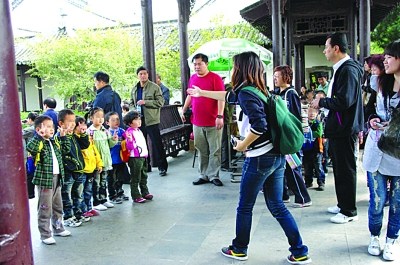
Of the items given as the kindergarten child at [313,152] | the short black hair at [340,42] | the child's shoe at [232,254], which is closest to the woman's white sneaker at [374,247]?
the child's shoe at [232,254]

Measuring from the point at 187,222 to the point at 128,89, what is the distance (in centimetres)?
1106

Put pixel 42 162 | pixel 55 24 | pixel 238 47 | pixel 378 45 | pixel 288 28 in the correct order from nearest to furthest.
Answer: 1. pixel 42 162
2. pixel 238 47
3. pixel 288 28
4. pixel 378 45
5. pixel 55 24

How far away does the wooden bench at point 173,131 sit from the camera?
820cm

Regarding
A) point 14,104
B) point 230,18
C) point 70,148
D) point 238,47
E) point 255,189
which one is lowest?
point 255,189

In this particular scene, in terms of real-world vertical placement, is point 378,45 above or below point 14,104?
above

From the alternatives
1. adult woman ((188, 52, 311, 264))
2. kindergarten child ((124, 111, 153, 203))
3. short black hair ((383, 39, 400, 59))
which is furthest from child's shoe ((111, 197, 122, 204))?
short black hair ((383, 39, 400, 59))

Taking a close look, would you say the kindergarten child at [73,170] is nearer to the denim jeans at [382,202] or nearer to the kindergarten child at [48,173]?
the kindergarten child at [48,173]

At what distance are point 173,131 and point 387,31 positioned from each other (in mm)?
9636

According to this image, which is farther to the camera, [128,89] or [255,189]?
[128,89]

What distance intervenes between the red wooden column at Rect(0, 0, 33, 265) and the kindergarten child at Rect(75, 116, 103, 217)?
2.76m

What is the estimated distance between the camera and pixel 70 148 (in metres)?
4.29

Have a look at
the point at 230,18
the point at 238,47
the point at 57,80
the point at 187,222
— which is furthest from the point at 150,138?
the point at 230,18

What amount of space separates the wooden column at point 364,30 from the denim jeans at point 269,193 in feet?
17.3

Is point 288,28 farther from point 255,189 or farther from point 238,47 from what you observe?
point 255,189
